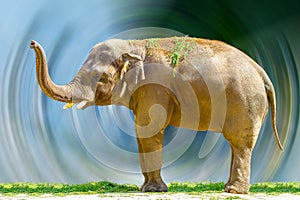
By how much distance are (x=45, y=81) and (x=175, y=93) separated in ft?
3.47

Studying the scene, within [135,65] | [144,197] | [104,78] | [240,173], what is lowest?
[144,197]

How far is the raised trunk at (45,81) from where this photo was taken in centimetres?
377

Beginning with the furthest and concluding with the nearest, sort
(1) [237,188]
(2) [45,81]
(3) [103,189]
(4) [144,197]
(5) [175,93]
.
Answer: (3) [103,189] < (5) [175,93] < (1) [237,188] < (2) [45,81] < (4) [144,197]

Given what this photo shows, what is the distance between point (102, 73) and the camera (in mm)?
4254

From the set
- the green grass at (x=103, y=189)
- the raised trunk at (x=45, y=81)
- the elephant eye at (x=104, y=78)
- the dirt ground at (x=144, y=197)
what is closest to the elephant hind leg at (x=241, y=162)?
the dirt ground at (x=144, y=197)

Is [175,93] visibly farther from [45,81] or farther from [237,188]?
[45,81]

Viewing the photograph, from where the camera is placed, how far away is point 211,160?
20.3 ft

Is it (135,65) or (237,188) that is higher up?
(135,65)

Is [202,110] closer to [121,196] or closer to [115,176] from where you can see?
[121,196]

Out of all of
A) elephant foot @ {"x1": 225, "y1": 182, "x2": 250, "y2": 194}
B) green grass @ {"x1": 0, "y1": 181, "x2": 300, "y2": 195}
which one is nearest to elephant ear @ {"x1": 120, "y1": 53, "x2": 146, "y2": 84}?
green grass @ {"x1": 0, "y1": 181, "x2": 300, "y2": 195}

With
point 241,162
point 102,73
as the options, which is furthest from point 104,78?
point 241,162

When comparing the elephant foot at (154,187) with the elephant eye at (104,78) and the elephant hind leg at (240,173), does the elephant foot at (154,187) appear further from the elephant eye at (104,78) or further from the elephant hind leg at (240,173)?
the elephant eye at (104,78)

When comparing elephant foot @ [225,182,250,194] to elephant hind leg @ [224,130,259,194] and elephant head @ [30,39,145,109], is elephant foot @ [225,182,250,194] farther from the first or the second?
elephant head @ [30,39,145,109]

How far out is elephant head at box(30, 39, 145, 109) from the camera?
13.7ft
